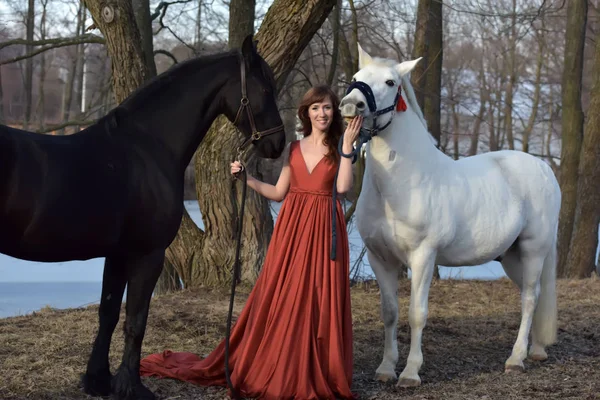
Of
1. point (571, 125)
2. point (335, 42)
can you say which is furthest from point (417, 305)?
point (571, 125)

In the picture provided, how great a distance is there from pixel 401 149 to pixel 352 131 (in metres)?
0.60

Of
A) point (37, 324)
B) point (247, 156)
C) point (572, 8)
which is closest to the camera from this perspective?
point (37, 324)

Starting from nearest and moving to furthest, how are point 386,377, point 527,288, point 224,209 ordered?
point 386,377
point 527,288
point 224,209

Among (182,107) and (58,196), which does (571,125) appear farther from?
(58,196)

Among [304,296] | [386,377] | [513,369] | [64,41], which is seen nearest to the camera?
[304,296]

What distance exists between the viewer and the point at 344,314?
4.29 metres

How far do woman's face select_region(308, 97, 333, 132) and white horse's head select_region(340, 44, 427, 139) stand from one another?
0.46 ft

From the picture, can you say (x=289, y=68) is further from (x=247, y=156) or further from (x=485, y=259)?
(x=485, y=259)

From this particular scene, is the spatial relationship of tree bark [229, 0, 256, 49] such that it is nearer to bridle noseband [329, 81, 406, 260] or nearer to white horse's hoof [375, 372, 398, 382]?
bridle noseband [329, 81, 406, 260]

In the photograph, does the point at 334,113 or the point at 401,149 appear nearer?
the point at 334,113

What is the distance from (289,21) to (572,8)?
6451 millimetres

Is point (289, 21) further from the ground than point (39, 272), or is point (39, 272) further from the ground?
point (289, 21)

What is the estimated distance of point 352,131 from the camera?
4.06 m

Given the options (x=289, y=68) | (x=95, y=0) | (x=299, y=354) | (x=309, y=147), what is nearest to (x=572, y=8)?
(x=289, y=68)
